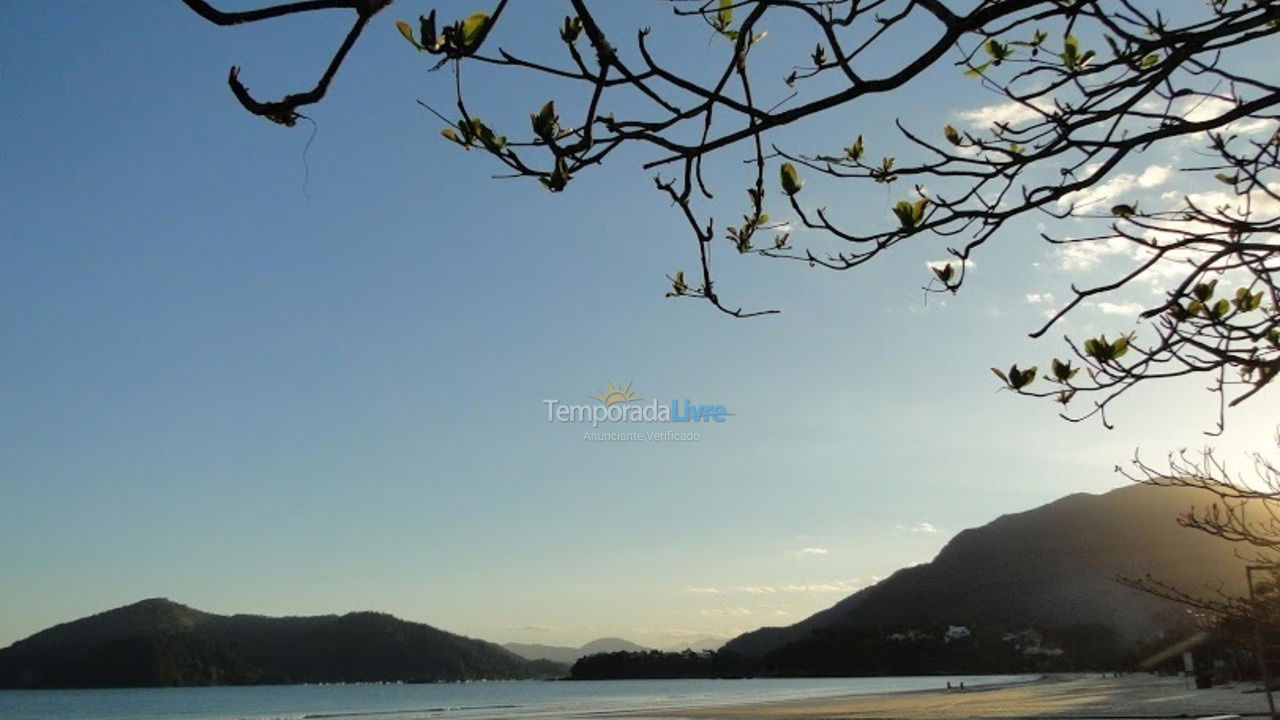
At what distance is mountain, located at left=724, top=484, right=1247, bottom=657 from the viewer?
12456 centimetres

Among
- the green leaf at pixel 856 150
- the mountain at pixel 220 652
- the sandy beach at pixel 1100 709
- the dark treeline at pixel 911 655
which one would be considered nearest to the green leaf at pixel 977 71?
the green leaf at pixel 856 150

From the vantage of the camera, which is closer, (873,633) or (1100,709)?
(1100,709)

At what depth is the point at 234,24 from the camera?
4.44 feet

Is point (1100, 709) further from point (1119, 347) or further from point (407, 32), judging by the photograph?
point (407, 32)

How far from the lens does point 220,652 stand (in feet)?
539

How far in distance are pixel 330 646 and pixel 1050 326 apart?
18397 centimetres

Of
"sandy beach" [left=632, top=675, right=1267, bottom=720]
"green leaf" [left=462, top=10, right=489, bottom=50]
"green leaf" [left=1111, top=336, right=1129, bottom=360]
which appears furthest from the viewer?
"sandy beach" [left=632, top=675, right=1267, bottom=720]

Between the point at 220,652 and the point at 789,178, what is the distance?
181224 mm

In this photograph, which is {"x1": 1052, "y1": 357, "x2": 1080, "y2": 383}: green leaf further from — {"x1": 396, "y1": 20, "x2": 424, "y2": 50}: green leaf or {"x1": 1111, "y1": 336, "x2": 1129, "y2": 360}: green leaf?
{"x1": 396, "y1": 20, "x2": 424, "y2": 50}: green leaf

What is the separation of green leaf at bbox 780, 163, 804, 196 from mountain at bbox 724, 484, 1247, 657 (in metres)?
121

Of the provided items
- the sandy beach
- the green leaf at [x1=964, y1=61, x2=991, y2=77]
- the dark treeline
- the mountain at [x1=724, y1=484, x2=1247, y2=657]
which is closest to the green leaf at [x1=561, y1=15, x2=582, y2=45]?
the green leaf at [x1=964, y1=61, x2=991, y2=77]

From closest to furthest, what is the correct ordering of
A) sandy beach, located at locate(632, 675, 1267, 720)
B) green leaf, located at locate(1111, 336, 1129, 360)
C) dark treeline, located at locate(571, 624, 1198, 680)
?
green leaf, located at locate(1111, 336, 1129, 360) < sandy beach, located at locate(632, 675, 1267, 720) < dark treeline, located at locate(571, 624, 1198, 680)

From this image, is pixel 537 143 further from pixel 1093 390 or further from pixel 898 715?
pixel 898 715

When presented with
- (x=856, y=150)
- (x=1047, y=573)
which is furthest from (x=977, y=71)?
(x=1047, y=573)
